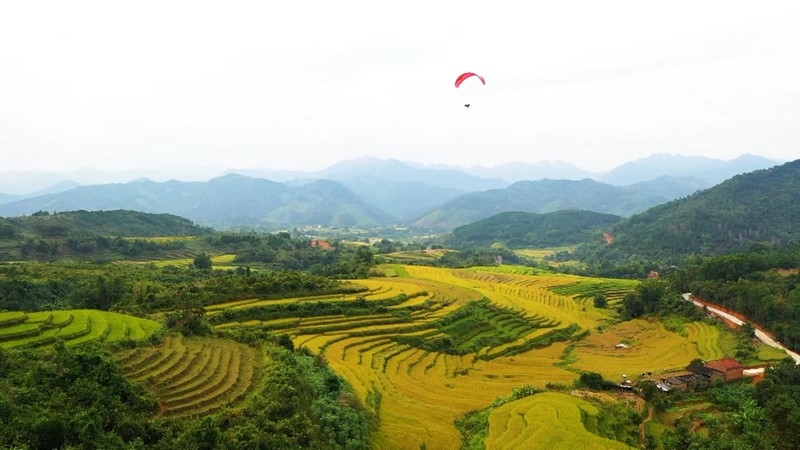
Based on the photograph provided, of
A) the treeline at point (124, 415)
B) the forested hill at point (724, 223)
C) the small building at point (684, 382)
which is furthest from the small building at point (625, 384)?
the forested hill at point (724, 223)

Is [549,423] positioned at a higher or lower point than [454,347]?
higher

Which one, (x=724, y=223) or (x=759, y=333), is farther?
(x=724, y=223)

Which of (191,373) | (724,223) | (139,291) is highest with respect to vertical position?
→ (724,223)

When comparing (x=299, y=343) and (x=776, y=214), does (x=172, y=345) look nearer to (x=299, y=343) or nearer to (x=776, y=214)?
(x=299, y=343)

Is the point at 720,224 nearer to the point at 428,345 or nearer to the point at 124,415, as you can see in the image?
the point at 428,345

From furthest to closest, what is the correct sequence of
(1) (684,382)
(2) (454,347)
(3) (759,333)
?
(3) (759,333)
(2) (454,347)
(1) (684,382)

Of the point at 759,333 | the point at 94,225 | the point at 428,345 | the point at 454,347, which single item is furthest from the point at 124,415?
the point at 94,225

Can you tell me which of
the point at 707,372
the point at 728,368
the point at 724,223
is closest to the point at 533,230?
the point at 724,223

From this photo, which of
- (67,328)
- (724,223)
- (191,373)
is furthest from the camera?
(724,223)
